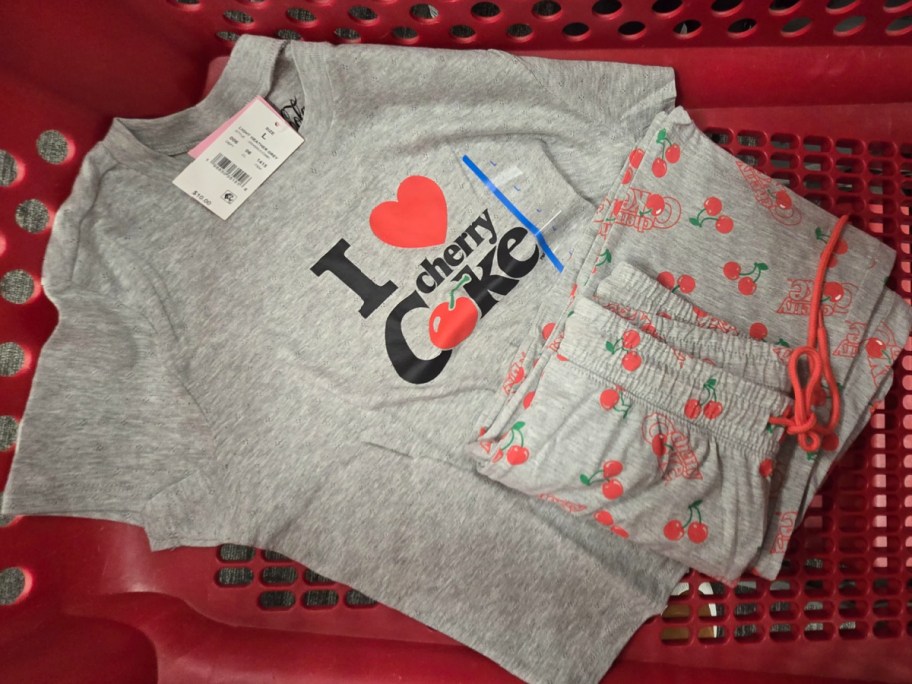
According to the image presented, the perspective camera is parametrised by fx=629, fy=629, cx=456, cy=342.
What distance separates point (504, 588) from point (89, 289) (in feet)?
1.76

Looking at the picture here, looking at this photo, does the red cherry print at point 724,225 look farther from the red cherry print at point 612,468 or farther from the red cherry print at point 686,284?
the red cherry print at point 612,468

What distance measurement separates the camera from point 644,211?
2.25ft

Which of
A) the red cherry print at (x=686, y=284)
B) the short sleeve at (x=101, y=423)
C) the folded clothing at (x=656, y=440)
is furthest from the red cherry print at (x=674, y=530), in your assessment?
the short sleeve at (x=101, y=423)

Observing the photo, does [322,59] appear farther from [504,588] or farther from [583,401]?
[504,588]

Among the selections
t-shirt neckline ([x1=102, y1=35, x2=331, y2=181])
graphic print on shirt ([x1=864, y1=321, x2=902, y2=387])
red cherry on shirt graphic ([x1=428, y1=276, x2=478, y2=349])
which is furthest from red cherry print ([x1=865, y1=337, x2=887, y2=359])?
t-shirt neckline ([x1=102, y1=35, x2=331, y2=181])

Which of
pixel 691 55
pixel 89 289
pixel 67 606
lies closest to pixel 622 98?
pixel 691 55

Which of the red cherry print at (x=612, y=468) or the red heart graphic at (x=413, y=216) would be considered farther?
the red heart graphic at (x=413, y=216)

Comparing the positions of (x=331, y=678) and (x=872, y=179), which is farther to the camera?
(x=872, y=179)

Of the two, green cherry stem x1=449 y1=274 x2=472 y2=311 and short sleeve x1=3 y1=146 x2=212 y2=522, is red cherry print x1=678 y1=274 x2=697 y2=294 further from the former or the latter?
short sleeve x1=3 y1=146 x2=212 y2=522

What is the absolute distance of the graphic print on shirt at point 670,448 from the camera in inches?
24.5

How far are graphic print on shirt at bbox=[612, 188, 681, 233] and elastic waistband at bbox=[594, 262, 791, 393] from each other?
0.06 meters

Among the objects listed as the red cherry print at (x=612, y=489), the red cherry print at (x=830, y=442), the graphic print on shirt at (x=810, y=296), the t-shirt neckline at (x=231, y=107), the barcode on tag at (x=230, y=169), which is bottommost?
the red cherry print at (x=830, y=442)

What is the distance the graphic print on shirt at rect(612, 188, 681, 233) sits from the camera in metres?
0.69

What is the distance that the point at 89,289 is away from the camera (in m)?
0.64
